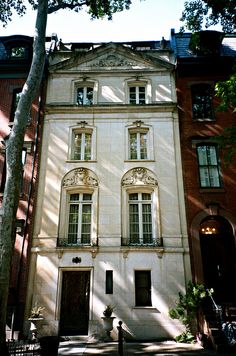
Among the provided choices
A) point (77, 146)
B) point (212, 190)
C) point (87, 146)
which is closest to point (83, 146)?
point (87, 146)

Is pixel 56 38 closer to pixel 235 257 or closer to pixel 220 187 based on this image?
pixel 220 187

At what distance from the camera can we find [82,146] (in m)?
16.0

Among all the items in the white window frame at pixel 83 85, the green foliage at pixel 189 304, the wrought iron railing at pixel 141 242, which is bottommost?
the green foliage at pixel 189 304

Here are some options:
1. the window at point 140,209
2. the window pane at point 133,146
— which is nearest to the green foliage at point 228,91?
the window at point 140,209

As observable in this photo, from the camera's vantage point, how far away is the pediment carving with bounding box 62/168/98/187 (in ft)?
48.4

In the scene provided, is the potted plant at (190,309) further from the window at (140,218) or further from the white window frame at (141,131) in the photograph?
the white window frame at (141,131)

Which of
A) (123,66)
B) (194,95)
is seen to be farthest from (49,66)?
(194,95)

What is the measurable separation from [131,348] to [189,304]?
2.90m

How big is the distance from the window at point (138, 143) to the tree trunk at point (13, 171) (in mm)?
6689

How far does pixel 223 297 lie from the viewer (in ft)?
43.2

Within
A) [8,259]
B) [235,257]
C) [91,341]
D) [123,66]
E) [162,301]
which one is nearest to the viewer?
[8,259]

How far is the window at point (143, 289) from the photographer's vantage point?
42.0ft

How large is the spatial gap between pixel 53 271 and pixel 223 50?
1697 centimetres

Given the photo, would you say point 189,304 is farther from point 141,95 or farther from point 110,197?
point 141,95
